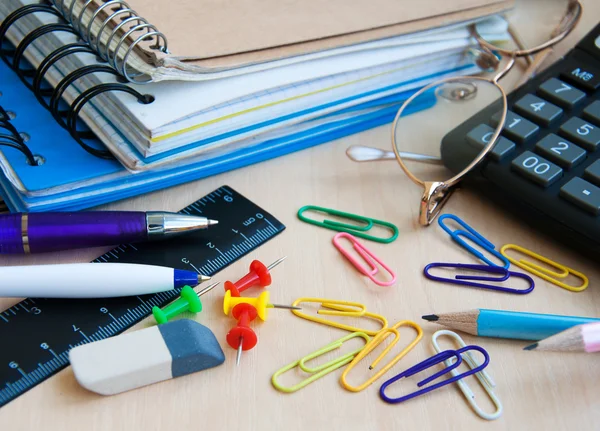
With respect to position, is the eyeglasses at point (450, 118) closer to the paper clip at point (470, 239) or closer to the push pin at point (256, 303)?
the paper clip at point (470, 239)

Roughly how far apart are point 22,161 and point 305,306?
0.39 metres

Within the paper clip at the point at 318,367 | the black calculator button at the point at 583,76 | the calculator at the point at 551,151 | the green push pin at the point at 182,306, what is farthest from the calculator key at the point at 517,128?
the green push pin at the point at 182,306

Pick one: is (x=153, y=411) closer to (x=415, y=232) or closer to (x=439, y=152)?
(x=415, y=232)

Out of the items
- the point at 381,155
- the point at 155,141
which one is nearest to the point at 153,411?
the point at 155,141

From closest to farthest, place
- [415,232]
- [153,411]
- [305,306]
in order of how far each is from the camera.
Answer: [153,411] < [305,306] < [415,232]

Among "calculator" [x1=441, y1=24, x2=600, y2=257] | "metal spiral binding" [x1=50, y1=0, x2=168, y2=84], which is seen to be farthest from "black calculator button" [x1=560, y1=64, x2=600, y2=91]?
"metal spiral binding" [x1=50, y1=0, x2=168, y2=84]

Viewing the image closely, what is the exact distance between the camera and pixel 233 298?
2.32 ft

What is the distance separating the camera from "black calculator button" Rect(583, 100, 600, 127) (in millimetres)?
851

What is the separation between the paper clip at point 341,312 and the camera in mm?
700

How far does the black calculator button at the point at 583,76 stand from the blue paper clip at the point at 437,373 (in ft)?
1.41

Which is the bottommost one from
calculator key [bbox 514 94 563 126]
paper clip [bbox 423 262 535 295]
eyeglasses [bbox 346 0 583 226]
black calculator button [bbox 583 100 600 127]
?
paper clip [bbox 423 262 535 295]

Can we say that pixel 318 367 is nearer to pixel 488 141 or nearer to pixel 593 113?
pixel 488 141

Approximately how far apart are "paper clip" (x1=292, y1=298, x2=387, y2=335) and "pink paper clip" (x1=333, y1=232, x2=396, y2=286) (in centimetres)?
5

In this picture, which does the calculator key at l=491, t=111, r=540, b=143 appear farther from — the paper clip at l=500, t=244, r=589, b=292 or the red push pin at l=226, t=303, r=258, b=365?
the red push pin at l=226, t=303, r=258, b=365
